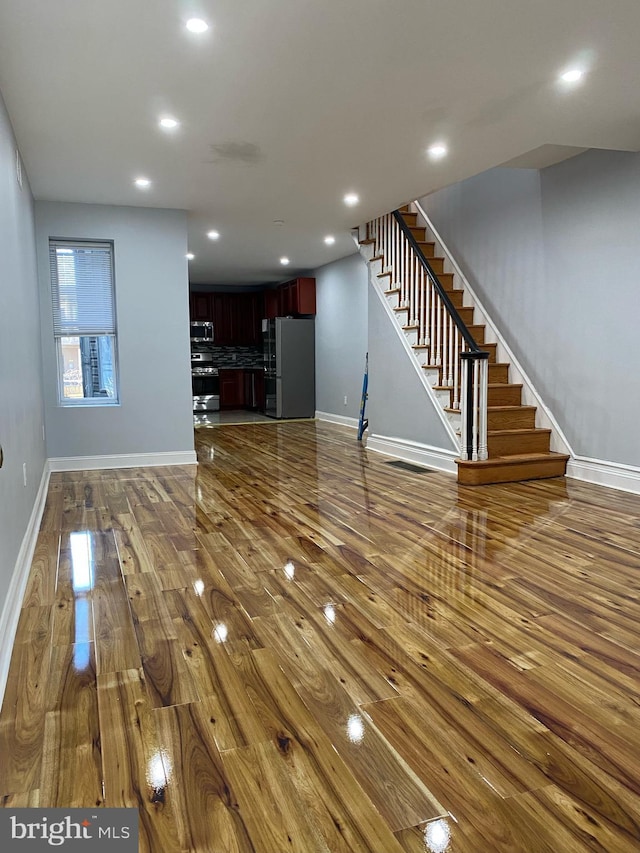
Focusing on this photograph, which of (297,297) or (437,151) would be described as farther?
(297,297)

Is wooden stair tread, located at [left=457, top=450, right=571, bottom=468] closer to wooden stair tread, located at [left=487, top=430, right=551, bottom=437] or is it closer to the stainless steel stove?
wooden stair tread, located at [left=487, top=430, right=551, bottom=437]

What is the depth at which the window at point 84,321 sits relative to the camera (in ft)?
19.8

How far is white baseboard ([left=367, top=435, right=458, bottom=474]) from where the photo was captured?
5855 millimetres

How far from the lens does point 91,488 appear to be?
17.3ft

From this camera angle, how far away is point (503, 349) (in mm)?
6234

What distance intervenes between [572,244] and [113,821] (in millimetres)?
5277

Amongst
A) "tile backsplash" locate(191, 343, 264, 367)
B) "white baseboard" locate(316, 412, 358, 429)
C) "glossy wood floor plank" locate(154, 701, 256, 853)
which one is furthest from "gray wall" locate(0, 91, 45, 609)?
"tile backsplash" locate(191, 343, 264, 367)

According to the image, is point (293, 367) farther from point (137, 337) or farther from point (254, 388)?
point (137, 337)

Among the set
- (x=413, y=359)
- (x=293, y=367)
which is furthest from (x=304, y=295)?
(x=413, y=359)

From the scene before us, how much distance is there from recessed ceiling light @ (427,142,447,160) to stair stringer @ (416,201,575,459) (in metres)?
2.08

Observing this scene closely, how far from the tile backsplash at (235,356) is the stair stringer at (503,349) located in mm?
6463

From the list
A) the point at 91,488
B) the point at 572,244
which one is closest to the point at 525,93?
the point at 572,244

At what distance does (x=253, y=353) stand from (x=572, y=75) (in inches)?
410

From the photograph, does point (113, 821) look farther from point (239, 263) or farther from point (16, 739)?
point (239, 263)
